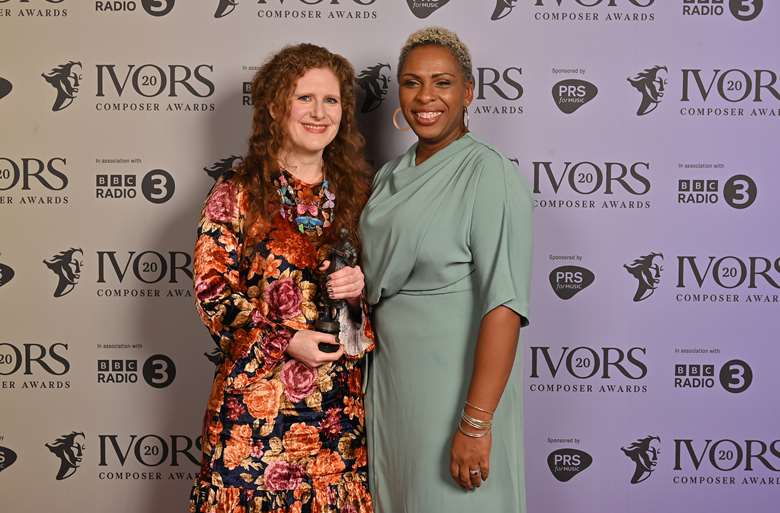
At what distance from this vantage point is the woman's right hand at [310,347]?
1.80 metres

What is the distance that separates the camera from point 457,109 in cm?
187

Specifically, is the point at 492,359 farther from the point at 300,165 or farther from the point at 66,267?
the point at 66,267

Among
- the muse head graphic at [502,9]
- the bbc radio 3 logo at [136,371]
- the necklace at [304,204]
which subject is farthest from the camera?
the bbc radio 3 logo at [136,371]

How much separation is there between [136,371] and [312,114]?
1.27 metres

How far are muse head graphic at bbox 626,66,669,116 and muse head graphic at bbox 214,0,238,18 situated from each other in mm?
1382

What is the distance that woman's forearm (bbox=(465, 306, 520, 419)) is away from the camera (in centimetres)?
170

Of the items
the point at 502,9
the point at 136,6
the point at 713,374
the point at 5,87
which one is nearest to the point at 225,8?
the point at 136,6

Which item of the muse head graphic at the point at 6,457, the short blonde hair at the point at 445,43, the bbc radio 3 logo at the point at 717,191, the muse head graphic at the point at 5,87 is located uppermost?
the muse head graphic at the point at 5,87

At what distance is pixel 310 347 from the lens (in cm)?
180

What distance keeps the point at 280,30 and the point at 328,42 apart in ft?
0.56

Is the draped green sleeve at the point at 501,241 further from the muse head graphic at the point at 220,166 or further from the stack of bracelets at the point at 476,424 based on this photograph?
the muse head graphic at the point at 220,166

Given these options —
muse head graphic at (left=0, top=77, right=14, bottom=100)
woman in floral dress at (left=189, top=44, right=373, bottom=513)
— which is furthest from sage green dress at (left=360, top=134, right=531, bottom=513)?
muse head graphic at (left=0, top=77, right=14, bottom=100)

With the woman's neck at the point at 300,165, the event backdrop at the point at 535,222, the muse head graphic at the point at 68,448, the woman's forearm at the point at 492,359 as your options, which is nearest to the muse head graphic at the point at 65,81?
the event backdrop at the point at 535,222

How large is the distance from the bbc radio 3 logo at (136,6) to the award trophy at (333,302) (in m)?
1.25
